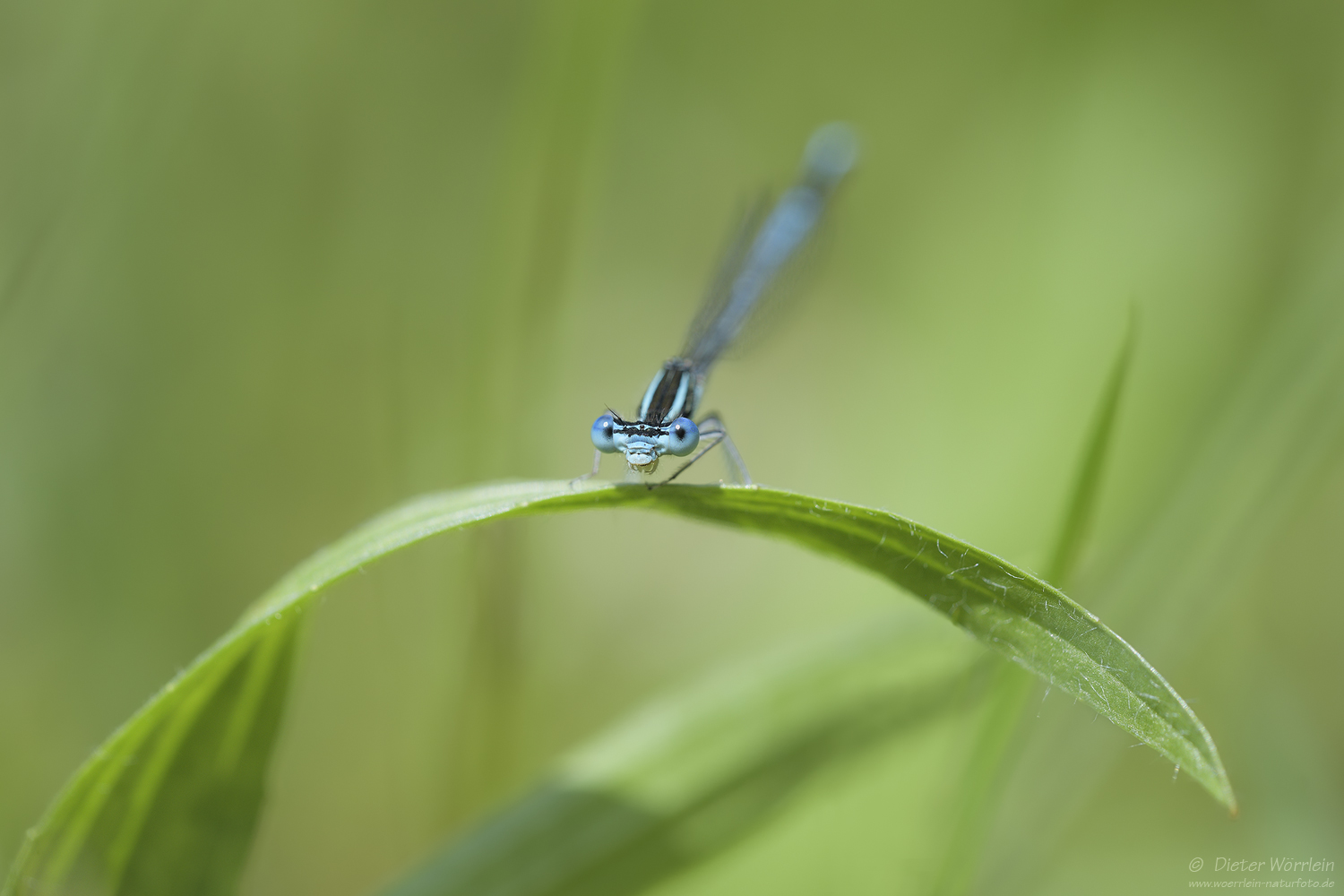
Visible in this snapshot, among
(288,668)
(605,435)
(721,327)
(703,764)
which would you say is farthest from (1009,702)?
(721,327)

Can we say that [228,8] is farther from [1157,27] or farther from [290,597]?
[1157,27]

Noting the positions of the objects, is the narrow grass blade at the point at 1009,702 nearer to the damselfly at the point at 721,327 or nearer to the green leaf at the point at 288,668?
the green leaf at the point at 288,668

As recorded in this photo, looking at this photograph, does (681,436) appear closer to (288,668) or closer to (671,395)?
(671,395)

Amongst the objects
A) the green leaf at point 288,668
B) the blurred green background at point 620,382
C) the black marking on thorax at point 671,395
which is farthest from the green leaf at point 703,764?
the black marking on thorax at point 671,395

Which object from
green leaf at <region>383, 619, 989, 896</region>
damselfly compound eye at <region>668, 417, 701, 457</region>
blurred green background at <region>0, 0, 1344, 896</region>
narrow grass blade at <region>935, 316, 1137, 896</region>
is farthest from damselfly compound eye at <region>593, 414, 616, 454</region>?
narrow grass blade at <region>935, 316, 1137, 896</region>

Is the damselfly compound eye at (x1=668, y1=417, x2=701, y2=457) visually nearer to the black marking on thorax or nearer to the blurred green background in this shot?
the black marking on thorax
